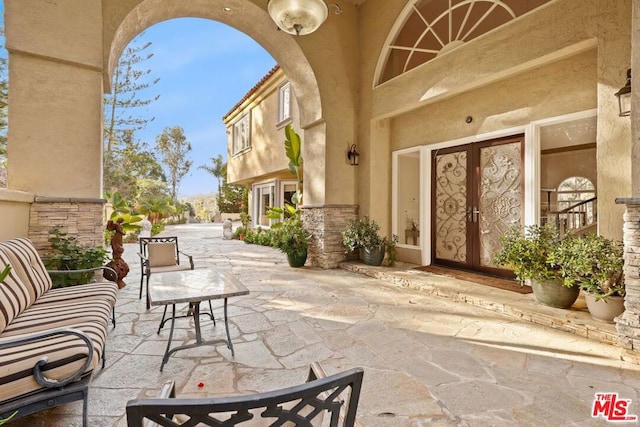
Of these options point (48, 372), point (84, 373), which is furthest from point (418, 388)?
point (48, 372)

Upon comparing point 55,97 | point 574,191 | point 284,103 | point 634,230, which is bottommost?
point 634,230

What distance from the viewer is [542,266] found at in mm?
4266

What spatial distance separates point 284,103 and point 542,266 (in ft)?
33.0

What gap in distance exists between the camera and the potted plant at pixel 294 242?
761 centimetres

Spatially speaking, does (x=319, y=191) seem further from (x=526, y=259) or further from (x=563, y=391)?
(x=563, y=391)

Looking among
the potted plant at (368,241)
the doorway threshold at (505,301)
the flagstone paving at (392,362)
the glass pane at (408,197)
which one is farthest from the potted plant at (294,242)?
the flagstone paving at (392,362)

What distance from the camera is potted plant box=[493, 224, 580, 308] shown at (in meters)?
4.17

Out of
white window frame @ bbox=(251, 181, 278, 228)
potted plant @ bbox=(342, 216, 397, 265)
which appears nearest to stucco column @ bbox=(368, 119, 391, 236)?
potted plant @ bbox=(342, 216, 397, 265)

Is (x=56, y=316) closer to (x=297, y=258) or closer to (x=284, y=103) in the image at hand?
(x=297, y=258)

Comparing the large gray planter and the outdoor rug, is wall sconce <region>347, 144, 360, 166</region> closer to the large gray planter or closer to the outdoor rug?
the large gray planter

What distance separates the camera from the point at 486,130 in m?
6.04

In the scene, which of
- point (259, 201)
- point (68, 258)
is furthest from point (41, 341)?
point (259, 201)

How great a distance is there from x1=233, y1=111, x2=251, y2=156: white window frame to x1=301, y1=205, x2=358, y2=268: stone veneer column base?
802 cm

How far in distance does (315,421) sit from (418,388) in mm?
1450
